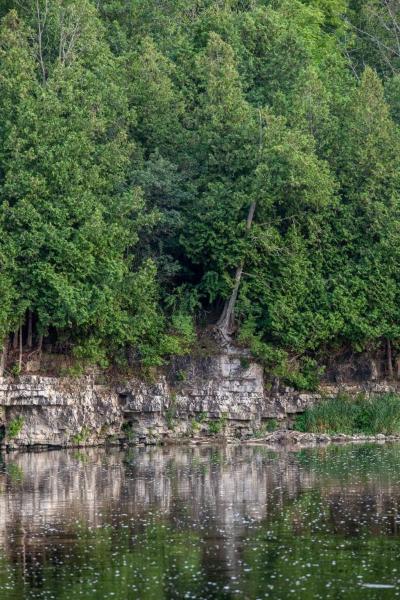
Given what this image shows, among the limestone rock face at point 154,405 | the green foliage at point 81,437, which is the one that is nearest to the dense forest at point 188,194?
the limestone rock face at point 154,405

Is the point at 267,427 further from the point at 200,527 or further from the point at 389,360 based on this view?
the point at 200,527

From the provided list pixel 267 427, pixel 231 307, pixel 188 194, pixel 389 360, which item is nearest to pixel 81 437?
pixel 267 427

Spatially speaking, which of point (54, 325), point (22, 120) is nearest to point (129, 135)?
point (22, 120)

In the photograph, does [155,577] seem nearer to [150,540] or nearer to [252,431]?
[150,540]

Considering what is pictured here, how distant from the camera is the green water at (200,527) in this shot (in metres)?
28.6

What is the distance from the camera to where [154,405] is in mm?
60438

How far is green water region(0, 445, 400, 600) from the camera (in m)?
28.6

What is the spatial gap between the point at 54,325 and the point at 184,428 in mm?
8452

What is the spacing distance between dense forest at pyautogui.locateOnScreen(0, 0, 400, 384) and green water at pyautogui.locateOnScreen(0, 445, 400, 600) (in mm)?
9498

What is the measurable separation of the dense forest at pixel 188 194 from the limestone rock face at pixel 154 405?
1258 mm

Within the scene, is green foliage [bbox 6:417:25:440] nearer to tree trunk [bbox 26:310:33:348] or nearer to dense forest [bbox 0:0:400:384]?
dense forest [bbox 0:0:400:384]

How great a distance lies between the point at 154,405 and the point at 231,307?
6.79 meters

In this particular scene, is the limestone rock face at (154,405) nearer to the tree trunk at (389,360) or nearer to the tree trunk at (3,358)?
the tree trunk at (3,358)

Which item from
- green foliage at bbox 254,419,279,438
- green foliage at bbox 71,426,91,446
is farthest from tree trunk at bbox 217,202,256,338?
green foliage at bbox 71,426,91,446
